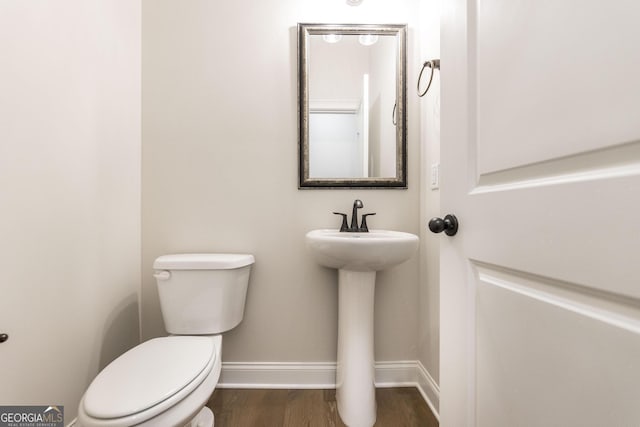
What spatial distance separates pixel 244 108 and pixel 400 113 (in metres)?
0.82

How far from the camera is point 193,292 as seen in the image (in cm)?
124

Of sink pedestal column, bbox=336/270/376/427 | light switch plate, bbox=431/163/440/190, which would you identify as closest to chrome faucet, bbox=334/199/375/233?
sink pedestal column, bbox=336/270/376/427

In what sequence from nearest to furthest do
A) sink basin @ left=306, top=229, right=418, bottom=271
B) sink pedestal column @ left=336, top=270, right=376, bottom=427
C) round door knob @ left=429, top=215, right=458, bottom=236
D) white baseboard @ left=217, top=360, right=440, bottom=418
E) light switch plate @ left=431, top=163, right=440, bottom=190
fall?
round door knob @ left=429, top=215, right=458, bottom=236 → sink basin @ left=306, top=229, right=418, bottom=271 → sink pedestal column @ left=336, top=270, right=376, bottom=427 → light switch plate @ left=431, top=163, right=440, bottom=190 → white baseboard @ left=217, top=360, right=440, bottom=418

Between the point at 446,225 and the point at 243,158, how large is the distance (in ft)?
3.59

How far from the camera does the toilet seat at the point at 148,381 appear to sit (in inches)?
28.6

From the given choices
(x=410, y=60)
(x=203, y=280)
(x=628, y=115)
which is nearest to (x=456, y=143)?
(x=628, y=115)

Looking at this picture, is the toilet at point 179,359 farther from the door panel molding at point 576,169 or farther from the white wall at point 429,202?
the door panel molding at point 576,169

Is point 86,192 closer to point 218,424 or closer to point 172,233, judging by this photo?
point 172,233

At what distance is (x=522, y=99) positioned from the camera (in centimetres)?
49

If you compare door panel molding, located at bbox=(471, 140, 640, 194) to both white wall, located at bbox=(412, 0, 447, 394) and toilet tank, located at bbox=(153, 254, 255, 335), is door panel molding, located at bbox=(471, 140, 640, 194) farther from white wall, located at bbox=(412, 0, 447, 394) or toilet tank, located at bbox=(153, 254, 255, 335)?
toilet tank, located at bbox=(153, 254, 255, 335)

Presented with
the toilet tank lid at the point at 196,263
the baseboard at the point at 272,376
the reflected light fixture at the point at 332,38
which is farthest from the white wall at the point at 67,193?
the reflected light fixture at the point at 332,38

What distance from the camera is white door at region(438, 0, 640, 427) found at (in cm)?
35

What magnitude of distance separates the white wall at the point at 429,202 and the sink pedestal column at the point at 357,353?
Answer: 332 millimetres

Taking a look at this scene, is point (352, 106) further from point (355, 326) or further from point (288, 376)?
point (288, 376)
